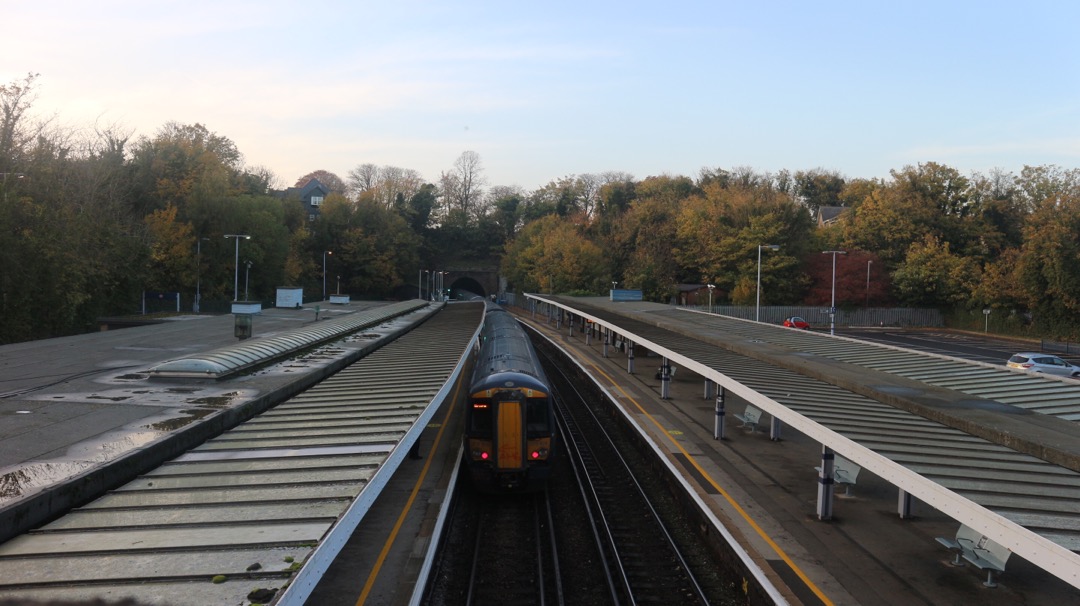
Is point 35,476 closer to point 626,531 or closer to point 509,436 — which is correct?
point 509,436

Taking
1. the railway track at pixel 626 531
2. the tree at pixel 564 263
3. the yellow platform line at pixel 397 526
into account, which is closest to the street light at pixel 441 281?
the tree at pixel 564 263

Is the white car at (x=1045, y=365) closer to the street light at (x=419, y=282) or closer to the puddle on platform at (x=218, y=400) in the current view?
the puddle on platform at (x=218, y=400)

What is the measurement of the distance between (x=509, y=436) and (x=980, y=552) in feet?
26.5

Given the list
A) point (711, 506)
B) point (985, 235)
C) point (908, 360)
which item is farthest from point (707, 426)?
point (985, 235)

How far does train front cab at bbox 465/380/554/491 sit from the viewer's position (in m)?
14.3

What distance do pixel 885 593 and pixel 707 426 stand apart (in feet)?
37.0

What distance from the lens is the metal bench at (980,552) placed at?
10.0 m

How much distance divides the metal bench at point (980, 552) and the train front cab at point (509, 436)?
7.16 m

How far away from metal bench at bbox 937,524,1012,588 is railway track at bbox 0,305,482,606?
8429 millimetres

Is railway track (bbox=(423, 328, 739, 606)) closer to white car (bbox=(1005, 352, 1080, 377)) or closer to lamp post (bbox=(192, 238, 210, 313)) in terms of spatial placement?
white car (bbox=(1005, 352, 1080, 377))

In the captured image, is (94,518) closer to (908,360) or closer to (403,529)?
(403,529)

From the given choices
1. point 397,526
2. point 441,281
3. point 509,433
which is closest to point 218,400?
point 397,526

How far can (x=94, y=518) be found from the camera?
7805 millimetres

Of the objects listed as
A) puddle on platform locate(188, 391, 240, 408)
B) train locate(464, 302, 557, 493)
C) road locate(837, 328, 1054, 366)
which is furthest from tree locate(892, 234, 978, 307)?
puddle on platform locate(188, 391, 240, 408)
